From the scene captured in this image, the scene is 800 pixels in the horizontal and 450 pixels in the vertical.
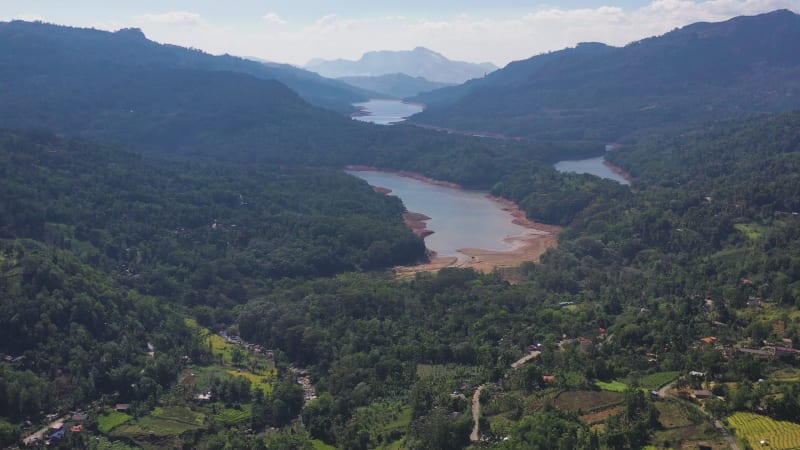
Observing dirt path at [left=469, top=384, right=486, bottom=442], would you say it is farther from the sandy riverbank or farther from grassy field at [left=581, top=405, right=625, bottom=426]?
the sandy riverbank

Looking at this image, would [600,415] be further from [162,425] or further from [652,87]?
[652,87]

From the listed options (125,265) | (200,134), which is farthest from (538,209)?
(200,134)

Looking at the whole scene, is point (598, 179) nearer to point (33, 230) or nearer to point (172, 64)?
point (33, 230)

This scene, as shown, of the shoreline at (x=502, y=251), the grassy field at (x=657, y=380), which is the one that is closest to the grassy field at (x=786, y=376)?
the grassy field at (x=657, y=380)

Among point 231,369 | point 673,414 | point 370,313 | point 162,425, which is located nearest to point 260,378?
point 231,369

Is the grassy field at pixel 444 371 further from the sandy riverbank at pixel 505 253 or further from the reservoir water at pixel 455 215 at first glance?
the reservoir water at pixel 455 215
